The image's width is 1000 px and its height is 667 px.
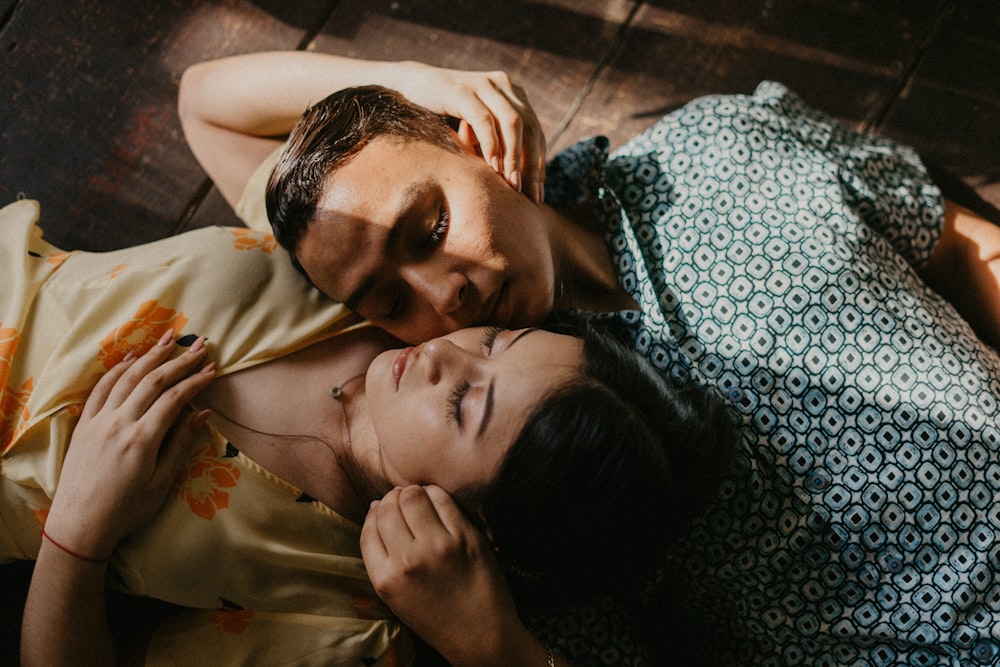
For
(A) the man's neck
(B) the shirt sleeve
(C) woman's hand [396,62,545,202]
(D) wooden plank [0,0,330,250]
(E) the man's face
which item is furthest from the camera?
(D) wooden plank [0,0,330,250]

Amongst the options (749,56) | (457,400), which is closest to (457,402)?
(457,400)

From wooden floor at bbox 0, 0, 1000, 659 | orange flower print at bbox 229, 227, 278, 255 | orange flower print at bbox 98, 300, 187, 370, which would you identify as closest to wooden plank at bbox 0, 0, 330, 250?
wooden floor at bbox 0, 0, 1000, 659

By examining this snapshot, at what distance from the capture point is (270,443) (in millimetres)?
1140

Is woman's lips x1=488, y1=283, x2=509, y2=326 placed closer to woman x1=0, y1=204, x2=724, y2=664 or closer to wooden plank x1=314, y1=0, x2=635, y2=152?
woman x1=0, y1=204, x2=724, y2=664

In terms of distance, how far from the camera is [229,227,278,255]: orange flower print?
4.14 ft

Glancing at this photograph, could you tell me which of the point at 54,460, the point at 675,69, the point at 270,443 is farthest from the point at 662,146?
the point at 54,460

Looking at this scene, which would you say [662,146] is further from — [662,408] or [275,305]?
[275,305]

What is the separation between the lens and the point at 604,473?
961mm

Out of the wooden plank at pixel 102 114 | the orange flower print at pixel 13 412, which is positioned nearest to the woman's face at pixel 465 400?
the orange flower print at pixel 13 412

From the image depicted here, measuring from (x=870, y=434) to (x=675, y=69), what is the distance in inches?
39.6

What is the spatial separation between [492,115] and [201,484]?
800 mm

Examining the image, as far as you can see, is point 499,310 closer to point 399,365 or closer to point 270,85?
point 399,365

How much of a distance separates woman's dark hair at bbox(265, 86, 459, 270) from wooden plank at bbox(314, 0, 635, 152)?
0.50 metres

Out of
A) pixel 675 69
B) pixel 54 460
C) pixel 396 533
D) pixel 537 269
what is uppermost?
pixel 675 69
